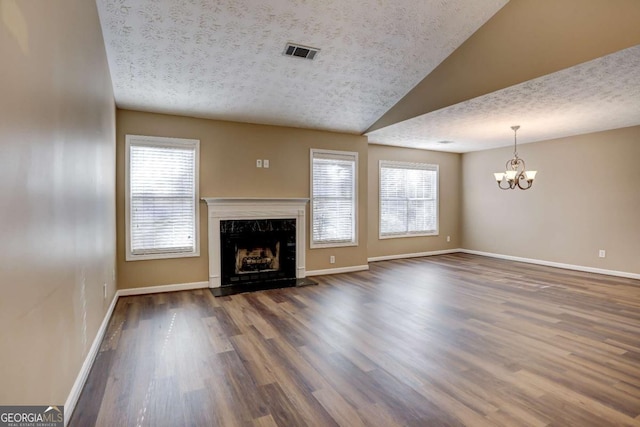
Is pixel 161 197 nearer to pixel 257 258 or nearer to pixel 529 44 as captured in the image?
pixel 257 258

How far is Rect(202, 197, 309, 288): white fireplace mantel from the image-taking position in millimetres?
4906

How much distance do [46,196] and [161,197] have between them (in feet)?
10.7

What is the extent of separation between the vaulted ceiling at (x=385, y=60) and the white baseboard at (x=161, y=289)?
2.55m

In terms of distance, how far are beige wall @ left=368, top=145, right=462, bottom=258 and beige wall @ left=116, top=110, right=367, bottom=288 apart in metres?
0.97

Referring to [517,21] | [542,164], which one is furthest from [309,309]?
[542,164]

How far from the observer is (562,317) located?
362 centimetres

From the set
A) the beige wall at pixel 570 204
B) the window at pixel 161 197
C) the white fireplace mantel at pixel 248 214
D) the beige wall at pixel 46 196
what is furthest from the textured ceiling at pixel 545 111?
the beige wall at pixel 46 196

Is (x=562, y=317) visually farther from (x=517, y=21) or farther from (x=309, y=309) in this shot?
(x=517, y=21)

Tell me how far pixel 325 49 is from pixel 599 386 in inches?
156

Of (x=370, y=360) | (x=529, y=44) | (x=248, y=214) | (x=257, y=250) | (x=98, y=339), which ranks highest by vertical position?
(x=529, y=44)

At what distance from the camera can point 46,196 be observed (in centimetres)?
155

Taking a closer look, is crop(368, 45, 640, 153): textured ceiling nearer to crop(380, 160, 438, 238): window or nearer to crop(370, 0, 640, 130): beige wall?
crop(370, 0, 640, 130): beige wall

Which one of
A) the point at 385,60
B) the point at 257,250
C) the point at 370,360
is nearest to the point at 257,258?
the point at 257,250

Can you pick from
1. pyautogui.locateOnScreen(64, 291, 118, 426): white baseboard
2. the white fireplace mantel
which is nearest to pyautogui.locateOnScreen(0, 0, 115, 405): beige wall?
pyautogui.locateOnScreen(64, 291, 118, 426): white baseboard
